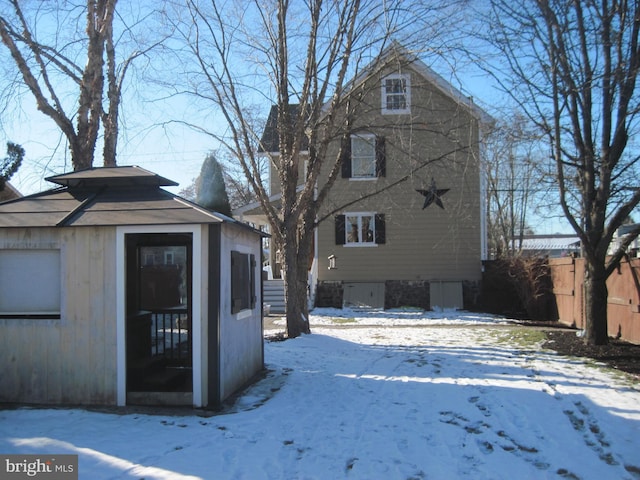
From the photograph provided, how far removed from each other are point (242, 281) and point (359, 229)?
45.5ft

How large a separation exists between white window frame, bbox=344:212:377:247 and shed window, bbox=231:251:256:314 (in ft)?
42.2

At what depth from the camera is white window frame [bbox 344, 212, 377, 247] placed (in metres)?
20.8

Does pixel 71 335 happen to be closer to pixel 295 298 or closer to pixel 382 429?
pixel 382 429

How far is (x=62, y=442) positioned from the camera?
16.5 ft

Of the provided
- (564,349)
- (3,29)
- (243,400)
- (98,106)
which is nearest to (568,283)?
(564,349)


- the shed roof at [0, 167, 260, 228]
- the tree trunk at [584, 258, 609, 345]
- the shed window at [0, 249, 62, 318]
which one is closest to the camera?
the shed roof at [0, 167, 260, 228]

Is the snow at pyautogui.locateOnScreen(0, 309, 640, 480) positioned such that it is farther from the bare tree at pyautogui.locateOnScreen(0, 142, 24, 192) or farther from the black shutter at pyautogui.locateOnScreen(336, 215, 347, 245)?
the black shutter at pyautogui.locateOnScreen(336, 215, 347, 245)

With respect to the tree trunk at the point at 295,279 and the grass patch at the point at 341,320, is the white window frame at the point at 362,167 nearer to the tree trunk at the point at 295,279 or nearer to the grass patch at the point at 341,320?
the grass patch at the point at 341,320

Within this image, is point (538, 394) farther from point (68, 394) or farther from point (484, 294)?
point (484, 294)

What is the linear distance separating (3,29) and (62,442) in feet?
32.0

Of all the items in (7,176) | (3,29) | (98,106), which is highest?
(3,29)

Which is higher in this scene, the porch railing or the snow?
the porch railing

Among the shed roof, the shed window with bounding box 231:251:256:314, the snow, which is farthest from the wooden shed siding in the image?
the shed window with bounding box 231:251:256:314

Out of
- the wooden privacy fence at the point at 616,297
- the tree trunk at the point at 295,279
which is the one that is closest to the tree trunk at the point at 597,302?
the wooden privacy fence at the point at 616,297
